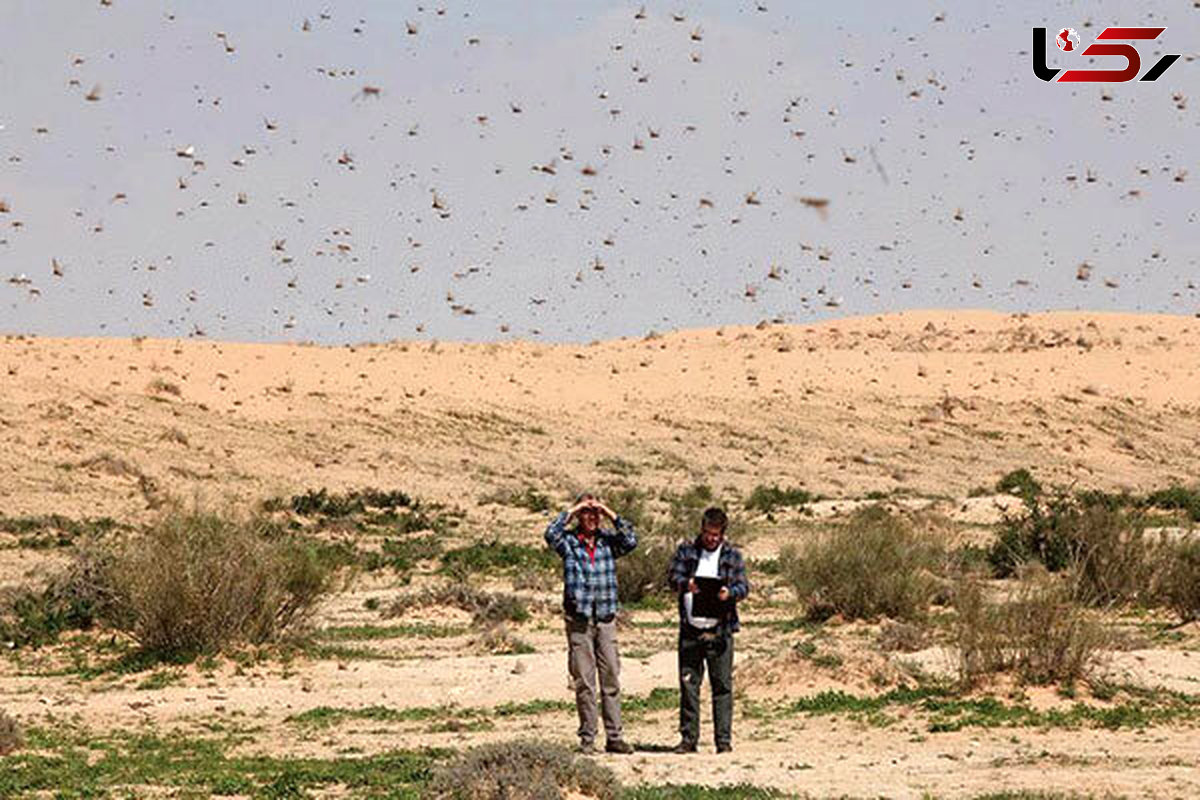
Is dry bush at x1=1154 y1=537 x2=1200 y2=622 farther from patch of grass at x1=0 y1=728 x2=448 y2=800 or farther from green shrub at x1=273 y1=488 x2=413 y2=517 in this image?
green shrub at x1=273 y1=488 x2=413 y2=517

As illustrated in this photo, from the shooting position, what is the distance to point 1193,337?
292ft

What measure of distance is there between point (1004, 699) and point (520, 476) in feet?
109

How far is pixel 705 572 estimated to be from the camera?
15227 mm

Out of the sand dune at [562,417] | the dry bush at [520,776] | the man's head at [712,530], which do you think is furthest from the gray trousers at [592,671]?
the sand dune at [562,417]

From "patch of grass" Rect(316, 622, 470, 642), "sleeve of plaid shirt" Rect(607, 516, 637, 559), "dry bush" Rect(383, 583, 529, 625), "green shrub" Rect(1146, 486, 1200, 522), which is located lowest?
"patch of grass" Rect(316, 622, 470, 642)

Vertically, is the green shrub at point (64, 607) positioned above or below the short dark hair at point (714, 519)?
below

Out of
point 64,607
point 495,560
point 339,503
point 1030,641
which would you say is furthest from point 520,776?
point 339,503

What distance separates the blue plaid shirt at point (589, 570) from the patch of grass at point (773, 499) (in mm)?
26769

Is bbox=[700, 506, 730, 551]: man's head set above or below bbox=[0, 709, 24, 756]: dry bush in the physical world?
above

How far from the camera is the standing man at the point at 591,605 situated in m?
15.4

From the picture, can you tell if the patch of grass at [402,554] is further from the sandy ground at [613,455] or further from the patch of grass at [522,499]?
the patch of grass at [522,499]

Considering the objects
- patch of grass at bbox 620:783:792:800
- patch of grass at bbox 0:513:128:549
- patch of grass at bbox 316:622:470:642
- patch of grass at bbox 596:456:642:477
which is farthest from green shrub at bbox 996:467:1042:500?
patch of grass at bbox 620:783:792:800

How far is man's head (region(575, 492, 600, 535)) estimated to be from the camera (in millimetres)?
15320

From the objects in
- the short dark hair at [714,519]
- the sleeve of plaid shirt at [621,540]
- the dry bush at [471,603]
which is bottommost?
the dry bush at [471,603]
